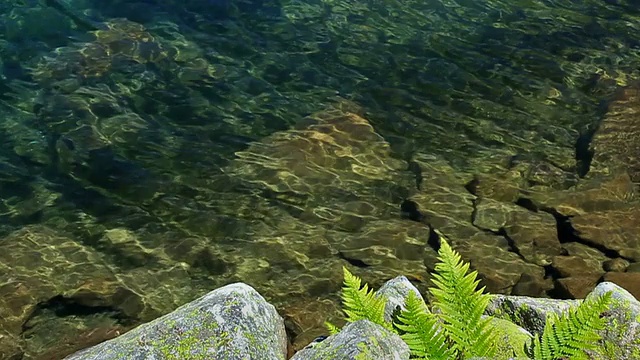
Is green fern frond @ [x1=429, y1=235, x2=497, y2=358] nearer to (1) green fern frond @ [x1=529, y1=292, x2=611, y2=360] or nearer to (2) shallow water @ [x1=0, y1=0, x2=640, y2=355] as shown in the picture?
(1) green fern frond @ [x1=529, y1=292, x2=611, y2=360]

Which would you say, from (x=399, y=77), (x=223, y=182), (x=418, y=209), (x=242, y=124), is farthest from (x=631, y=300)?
(x=399, y=77)

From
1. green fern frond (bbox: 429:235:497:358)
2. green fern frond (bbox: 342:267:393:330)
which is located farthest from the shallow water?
green fern frond (bbox: 429:235:497:358)

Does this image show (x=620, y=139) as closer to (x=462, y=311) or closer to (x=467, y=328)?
(x=462, y=311)

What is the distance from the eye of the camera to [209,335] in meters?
5.53

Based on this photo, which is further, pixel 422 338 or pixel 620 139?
pixel 620 139

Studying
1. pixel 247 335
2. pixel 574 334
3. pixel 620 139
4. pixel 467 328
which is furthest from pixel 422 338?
pixel 620 139

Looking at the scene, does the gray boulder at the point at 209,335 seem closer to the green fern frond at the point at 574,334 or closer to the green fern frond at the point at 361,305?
the green fern frond at the point at 361,305

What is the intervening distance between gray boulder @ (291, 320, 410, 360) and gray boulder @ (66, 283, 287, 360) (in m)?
0.72

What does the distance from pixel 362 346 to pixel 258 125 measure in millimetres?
7969

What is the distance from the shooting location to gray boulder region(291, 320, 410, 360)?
4.68 meters

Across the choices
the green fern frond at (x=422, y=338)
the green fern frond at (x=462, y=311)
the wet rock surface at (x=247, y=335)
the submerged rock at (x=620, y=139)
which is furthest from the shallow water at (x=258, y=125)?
the green fern frond at (x=422, y=338)

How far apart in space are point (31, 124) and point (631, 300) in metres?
9.99

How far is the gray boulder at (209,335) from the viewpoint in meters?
5.40

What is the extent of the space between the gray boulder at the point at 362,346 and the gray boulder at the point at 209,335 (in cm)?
72
